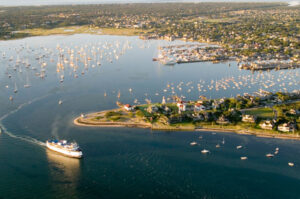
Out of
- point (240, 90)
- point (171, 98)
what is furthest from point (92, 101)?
point (240, 90)

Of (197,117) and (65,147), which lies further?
(197,117)

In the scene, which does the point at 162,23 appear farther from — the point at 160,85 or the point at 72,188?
the point at 72,188

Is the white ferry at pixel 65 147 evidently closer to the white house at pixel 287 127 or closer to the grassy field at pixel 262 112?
the grassy field at pixel 262 112

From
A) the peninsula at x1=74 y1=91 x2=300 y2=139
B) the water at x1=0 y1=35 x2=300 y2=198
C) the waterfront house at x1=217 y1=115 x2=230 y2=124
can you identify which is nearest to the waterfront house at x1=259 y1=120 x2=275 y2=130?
the peninsula at x1=74 y1=91 x2=300 y2=139

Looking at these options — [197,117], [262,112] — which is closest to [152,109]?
[197,117]

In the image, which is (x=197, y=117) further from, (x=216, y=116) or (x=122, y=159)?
(x=122, y=159)
